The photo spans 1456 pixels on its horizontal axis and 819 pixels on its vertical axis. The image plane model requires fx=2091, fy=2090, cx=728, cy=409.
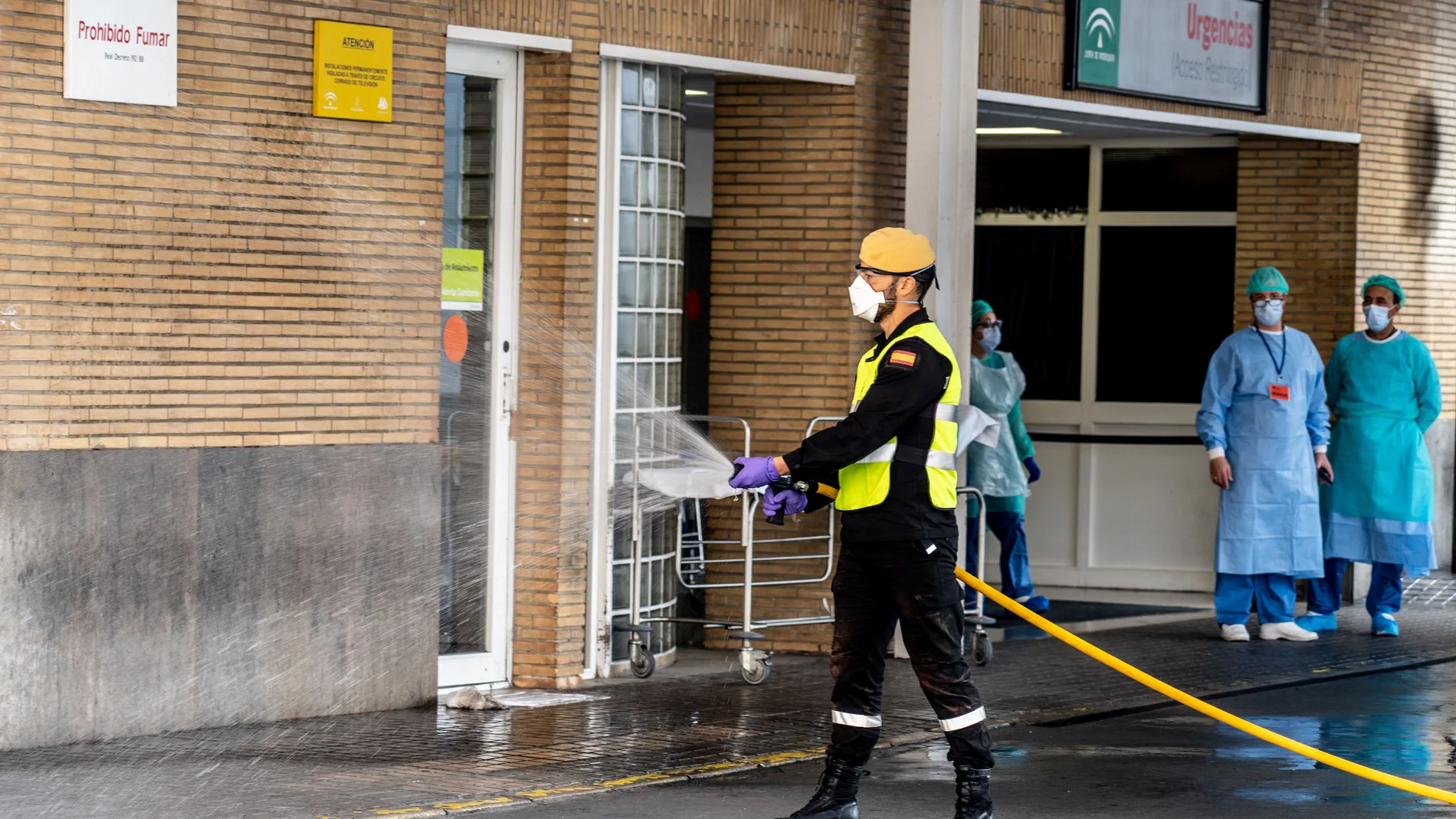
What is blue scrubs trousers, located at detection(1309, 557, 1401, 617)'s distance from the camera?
12.8 metres

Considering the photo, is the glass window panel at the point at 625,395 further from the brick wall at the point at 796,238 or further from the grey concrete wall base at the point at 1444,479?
the grey concrete wall base at the point at 1444,479

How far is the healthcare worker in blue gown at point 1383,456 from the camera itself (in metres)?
12.7

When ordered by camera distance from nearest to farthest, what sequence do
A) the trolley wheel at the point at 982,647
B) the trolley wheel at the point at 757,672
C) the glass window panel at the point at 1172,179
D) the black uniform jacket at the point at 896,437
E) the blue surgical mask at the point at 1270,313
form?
the black uniform jacket at the point at 896,437 < the trolley wheel at the point at 757,672 < the trolley wheel at the point at 982,647 < the blue surgical mask at the point at 1270,313 < the glass window panel at the point at 1172,179

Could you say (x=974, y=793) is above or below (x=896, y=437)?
below

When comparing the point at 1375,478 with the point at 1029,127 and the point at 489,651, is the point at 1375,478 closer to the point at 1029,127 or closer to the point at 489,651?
the point at 1029,127

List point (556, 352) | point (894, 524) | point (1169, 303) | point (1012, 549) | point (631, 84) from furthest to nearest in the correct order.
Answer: point (1169, 303) → point (1012, 549) → point (631, 84) → point (556, 352) → point (894, 524)

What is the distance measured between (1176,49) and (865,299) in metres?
6.64

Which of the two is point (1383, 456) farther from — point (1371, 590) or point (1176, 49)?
point (1176, 49)

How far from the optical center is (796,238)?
1111 centimetres

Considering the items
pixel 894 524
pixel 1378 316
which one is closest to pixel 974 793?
pixel 894 524

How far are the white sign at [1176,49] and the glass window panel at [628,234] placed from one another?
3.35 meters

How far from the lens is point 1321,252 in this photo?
1423cm

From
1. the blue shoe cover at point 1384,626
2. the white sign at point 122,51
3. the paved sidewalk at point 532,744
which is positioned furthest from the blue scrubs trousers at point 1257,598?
the white sign at point 122,51

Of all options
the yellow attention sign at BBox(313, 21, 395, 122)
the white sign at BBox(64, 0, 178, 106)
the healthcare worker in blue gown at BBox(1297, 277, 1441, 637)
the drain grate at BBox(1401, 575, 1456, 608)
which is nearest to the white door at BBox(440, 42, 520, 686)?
the yellow attention sign at BBox(313, 21, 395, 122)
